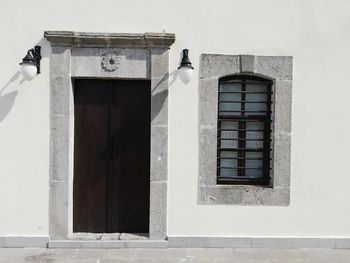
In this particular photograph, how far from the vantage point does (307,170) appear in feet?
19.0

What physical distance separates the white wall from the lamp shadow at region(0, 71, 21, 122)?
14 mm

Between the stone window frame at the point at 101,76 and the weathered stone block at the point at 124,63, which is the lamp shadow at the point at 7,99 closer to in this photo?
the stone window frame at the point at 101,76

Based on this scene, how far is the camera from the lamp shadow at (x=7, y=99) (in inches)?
222

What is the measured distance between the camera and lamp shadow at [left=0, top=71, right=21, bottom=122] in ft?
18.5

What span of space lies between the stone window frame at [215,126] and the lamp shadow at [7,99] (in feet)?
8.43

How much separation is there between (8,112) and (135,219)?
236 cm

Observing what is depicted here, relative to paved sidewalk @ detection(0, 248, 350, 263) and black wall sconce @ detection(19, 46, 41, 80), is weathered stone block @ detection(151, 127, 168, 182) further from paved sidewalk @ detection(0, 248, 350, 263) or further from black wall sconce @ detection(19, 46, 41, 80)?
black wall sconce @ detection(19, 46, 41, 80)

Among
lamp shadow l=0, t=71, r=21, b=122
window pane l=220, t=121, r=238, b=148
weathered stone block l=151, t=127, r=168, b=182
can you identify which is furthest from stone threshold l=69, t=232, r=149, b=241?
lamp shadow l=0, t=71, r=21, b=122

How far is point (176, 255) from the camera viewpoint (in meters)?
5.45

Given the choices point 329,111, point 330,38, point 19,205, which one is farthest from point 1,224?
point 330,38

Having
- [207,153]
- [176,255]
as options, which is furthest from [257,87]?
[176,255]

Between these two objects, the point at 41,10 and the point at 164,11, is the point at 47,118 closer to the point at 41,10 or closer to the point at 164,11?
the point at 41,10

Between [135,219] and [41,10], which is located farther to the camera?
[135,219]

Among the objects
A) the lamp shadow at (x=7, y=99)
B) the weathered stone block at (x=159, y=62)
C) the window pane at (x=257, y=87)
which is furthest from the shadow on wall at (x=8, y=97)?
the window pane at (x=257, y=87)
